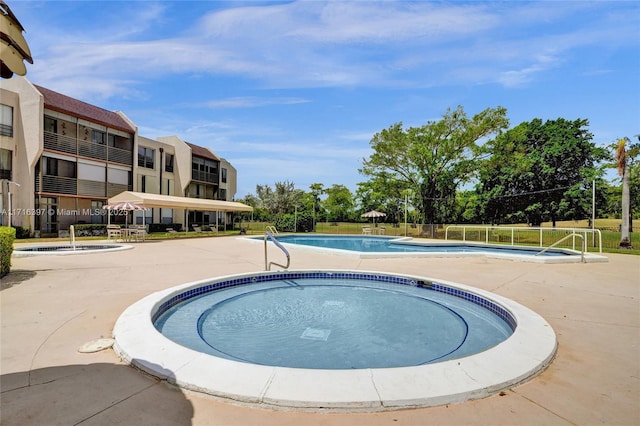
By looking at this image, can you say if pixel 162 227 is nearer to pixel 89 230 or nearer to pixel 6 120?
pixel 89 230

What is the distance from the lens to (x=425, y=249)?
17250mm

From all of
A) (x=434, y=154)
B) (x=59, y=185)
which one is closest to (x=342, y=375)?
(x=59, y=185)

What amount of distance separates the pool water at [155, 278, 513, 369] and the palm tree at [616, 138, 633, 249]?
1507cm

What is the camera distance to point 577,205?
25.7m

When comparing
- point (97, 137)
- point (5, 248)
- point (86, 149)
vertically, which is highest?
point (97, 137)

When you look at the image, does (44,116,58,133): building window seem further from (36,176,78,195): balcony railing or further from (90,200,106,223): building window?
(90,200,106,223): building window

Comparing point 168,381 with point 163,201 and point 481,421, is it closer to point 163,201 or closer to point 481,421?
point 481,421

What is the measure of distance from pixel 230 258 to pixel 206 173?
73.4 ft

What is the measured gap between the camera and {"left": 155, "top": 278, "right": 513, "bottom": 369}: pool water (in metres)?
3.88

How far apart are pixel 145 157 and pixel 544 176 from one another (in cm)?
3363

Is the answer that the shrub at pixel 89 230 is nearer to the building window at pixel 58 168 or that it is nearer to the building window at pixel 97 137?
the building window at pixel 58 168

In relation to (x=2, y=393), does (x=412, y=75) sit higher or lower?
higher

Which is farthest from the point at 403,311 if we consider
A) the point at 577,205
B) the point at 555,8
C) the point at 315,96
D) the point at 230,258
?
the point at 577,205

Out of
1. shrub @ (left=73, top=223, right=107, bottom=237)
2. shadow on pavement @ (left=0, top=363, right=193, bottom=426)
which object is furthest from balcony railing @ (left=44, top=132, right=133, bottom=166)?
shadow on pavement @ (left=0, top=363, right=193, bottom=426)
